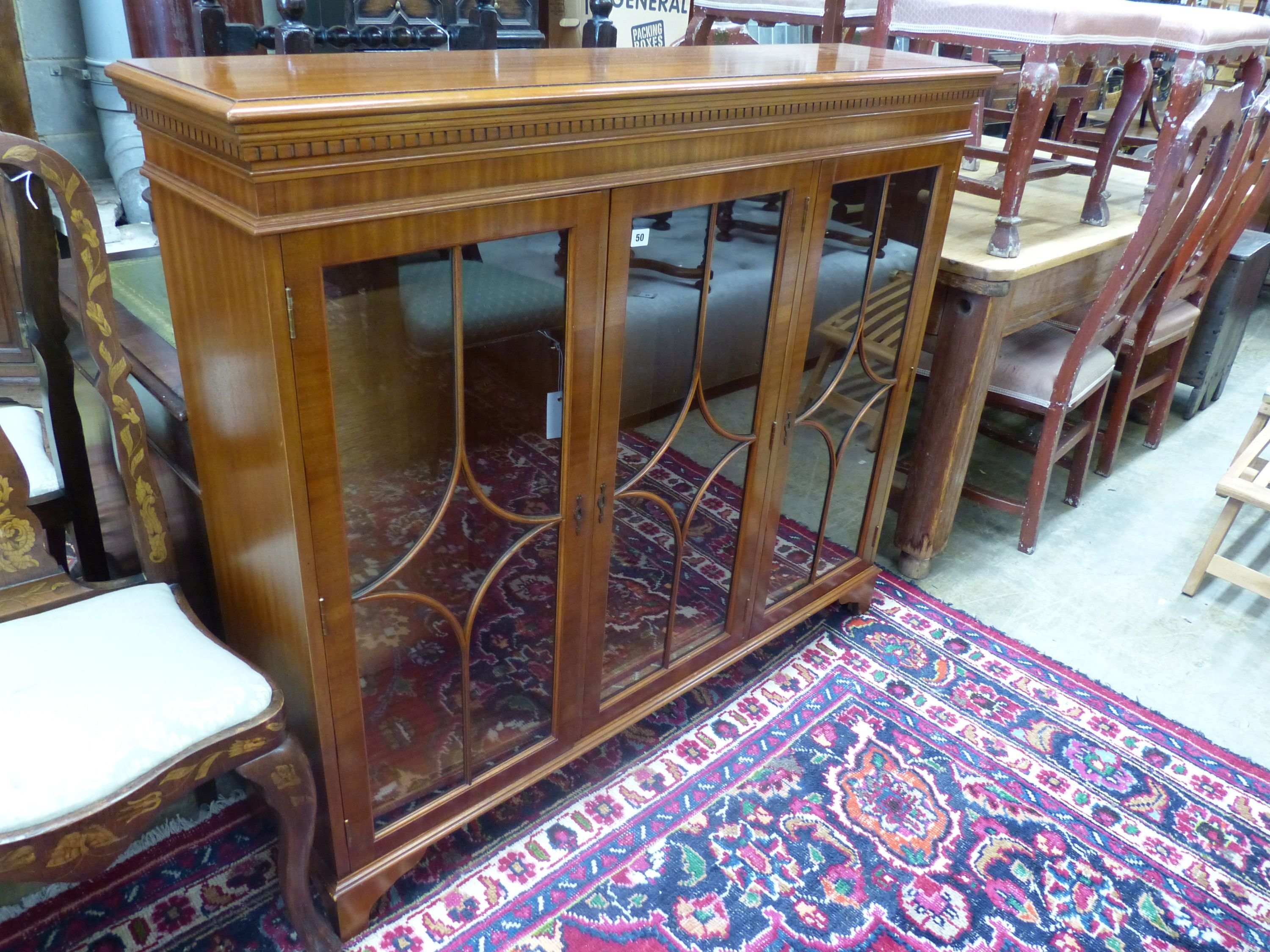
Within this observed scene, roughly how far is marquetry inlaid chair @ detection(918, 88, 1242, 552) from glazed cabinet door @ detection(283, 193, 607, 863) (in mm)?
1218

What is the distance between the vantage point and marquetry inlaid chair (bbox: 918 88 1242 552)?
192 cm

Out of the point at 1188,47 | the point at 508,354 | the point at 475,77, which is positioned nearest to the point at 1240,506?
the point at 1188,47

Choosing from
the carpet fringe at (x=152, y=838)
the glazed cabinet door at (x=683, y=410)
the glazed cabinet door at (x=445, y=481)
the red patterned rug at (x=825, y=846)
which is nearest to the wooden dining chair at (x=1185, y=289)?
the red patterned rug at (x=825, y=846)

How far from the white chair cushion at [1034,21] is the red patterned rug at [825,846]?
133 centimetres

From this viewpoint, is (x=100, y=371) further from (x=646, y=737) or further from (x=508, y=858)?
(x=646, y=737)

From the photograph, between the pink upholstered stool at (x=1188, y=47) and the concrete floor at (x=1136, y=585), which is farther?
the pink upholstered stool at (x=1188, y=47)

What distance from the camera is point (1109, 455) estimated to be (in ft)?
8.80

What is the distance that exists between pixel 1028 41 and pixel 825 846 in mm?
1616

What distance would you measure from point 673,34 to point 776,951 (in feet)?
10.8

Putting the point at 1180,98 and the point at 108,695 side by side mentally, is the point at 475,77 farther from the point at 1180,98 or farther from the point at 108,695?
the point at 1180,98

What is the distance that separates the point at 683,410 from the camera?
136 cm

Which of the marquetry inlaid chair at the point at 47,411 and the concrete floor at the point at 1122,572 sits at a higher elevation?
the marquetry inlaid chair at the point at 47,411

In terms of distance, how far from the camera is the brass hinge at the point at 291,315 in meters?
0.88

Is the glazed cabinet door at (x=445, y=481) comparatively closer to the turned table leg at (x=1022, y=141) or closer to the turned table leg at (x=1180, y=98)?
the turned table leg at (x=1022, y=141)
